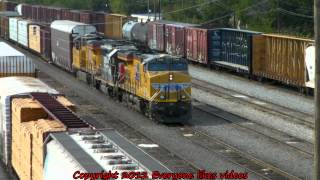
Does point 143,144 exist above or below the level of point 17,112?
below

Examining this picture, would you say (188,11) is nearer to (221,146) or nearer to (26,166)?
(221,146)

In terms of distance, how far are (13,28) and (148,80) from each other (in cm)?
4562

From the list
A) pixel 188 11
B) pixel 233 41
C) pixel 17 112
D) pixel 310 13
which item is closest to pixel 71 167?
pixel 17 112

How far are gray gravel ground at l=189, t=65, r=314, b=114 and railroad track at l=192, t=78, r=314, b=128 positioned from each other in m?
0.66

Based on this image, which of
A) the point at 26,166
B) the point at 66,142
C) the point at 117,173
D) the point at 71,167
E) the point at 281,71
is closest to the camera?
the point at 117,173

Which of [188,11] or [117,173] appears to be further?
[188,11]

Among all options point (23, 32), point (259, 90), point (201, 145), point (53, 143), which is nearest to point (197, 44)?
point (259, 90)

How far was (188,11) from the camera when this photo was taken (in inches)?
3735

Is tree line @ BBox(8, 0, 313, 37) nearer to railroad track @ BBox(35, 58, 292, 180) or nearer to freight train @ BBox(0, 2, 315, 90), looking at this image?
freight train @ BBox(0, 2, 315, 90)

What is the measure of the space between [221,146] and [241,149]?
0.85m

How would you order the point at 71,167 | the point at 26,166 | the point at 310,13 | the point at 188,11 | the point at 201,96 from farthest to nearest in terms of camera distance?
1. the point at 188,11
2. the point at 310,13
3. the point at 201,96
4. the point at 26,166
5. the point at 71,167

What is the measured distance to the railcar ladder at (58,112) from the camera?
1675cm

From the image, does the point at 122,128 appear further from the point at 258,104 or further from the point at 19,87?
the point at 258,104

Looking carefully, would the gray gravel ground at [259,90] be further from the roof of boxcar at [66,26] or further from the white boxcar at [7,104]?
the white boxcar at [7,104]
